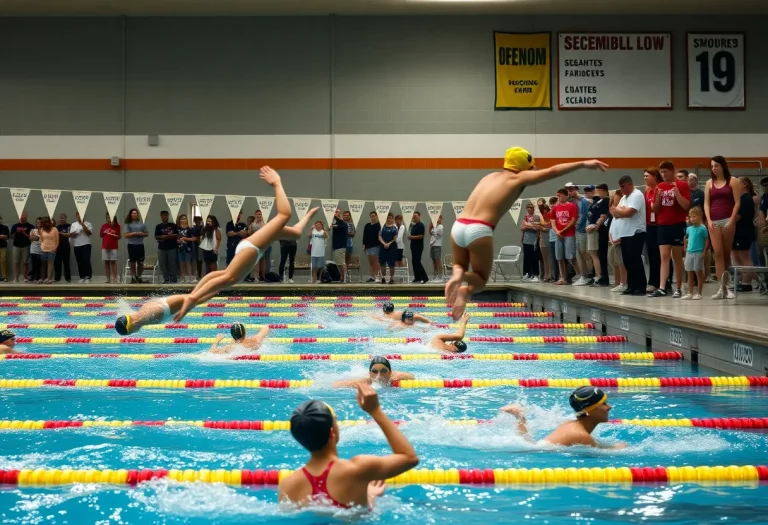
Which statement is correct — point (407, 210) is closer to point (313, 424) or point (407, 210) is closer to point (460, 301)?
point (460, 301)

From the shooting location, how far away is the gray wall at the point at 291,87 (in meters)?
19.6

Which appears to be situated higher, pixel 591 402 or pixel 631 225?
pixel 631 225

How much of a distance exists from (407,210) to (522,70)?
4432 millimetres

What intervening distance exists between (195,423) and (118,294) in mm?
11275

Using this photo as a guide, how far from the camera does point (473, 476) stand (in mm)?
4215

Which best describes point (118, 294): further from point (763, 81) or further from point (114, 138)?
point (763, 81)

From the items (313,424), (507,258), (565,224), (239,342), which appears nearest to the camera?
(313,424)

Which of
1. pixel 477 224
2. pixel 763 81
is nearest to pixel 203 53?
pixel 763 81

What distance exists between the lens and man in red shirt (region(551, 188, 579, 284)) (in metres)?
14.0

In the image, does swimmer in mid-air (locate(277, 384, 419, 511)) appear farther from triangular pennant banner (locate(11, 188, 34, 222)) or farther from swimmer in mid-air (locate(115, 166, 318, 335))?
triangular pennant banner (locate(11, 188, 34, 222))

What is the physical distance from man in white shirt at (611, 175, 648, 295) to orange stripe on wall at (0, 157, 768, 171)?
8.90 meters

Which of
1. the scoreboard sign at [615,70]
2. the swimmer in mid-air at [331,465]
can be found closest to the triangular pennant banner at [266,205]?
the scoreboard sign at [615,70]

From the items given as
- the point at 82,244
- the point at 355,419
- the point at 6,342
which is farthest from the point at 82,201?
the point at 355,419

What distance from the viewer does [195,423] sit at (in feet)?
18.5
